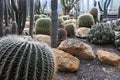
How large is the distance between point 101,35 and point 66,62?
1.36 meters

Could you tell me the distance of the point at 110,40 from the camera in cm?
405

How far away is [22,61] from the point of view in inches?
71.4

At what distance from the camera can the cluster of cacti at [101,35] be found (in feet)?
13.0

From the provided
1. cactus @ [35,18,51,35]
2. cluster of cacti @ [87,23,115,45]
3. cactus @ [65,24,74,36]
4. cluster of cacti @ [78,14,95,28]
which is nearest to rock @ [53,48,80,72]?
cluster of cacti @ [87,23,115,45]

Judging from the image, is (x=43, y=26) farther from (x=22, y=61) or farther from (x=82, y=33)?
(x=22, y=61)

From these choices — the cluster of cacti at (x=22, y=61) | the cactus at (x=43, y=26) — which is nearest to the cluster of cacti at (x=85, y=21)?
the cactus at (x=43, y=26)

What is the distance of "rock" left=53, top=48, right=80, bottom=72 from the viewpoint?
276 centimetres

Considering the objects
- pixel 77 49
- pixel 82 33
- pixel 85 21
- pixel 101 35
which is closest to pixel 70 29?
pixel 82 33

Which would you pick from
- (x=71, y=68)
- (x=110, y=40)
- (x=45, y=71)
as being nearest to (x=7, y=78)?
(x=45, y=71)

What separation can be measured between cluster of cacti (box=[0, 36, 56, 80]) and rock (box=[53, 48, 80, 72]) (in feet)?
2.81

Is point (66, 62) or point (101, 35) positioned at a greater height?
point (101, 35)

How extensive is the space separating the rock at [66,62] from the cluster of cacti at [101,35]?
1173 millimetres

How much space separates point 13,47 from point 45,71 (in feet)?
0.91

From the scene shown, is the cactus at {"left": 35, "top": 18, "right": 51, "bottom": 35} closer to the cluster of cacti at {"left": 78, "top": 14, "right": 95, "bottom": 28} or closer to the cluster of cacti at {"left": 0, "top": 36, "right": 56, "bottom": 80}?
the cluster of cacti at {"left": 78, "top": 14, "right": 95, "bottom": 28}
